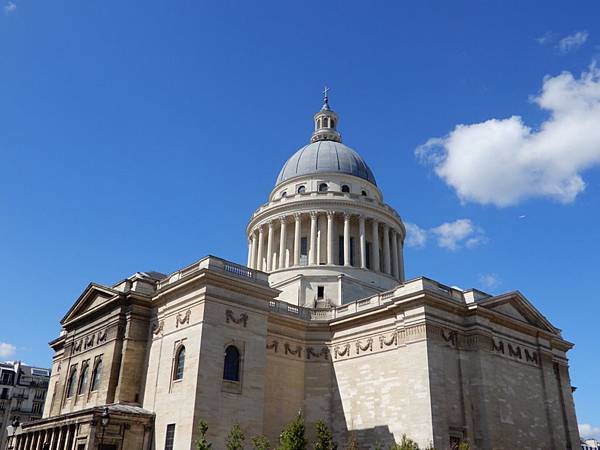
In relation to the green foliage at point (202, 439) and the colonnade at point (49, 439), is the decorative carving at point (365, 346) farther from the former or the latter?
the colonnade at point (49, 439)

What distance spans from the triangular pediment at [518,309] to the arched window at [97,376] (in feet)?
82.7

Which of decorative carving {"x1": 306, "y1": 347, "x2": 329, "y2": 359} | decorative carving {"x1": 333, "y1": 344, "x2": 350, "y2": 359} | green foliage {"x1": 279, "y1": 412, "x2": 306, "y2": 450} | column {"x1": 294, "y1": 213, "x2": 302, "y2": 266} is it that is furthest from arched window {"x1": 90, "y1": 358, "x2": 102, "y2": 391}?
column {"x1": 294, "y1": 213, "x2": 302, "y2": 266}

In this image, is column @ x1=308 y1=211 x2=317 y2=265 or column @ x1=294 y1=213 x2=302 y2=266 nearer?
Result: column @ x1=308 y1=211 x2=317 y2=265

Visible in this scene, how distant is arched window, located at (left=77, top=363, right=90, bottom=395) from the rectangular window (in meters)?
9.80

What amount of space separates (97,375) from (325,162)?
29218 millimetres

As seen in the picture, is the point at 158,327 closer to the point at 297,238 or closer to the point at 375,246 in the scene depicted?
the point at 297,238

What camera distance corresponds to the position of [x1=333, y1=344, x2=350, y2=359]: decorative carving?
131 ft

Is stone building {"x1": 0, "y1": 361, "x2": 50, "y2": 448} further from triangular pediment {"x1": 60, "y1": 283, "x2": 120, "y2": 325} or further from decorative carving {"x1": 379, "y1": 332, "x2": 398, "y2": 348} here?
decorative carving {"x1": 379, "y1": 332, "x2": 398, "y2": 348}

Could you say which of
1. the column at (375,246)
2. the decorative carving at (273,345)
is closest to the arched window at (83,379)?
the decorative carving at (273,345)

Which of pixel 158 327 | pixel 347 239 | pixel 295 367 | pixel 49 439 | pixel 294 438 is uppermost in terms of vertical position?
pixel 347 239

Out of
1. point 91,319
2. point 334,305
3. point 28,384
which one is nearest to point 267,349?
point 334,305

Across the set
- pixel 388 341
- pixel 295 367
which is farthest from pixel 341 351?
pixel 388 341

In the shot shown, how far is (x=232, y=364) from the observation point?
34.0 metres

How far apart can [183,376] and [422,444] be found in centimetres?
1394
